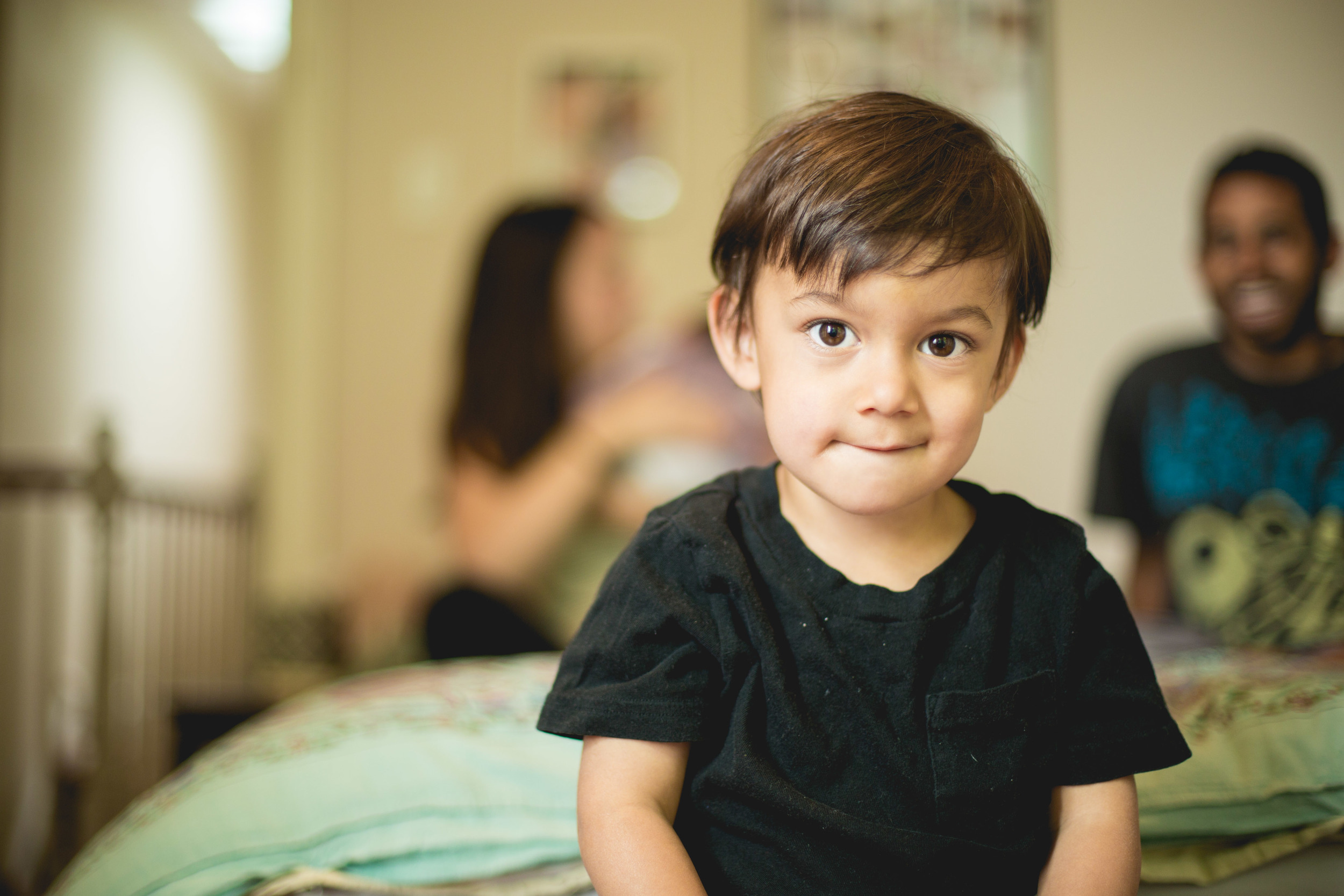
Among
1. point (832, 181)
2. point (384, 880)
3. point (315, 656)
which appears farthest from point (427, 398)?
point (832, 181)

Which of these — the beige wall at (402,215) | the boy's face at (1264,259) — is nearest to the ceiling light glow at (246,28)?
the beige wall at (402,215)

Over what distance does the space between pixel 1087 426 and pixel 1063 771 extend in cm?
166

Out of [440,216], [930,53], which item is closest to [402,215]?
[440,216]

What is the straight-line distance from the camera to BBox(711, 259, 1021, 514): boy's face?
519 mm

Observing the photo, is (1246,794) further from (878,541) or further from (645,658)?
(645,658)

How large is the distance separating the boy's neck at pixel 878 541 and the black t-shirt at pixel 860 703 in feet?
0.05

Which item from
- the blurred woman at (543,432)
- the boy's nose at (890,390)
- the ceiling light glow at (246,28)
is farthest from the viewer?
the ceiling light glow at (246,28)

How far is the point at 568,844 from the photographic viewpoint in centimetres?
71

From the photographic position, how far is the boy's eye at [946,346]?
21.2 inches

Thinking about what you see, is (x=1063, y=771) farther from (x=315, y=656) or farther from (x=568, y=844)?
(x=315, y=656)

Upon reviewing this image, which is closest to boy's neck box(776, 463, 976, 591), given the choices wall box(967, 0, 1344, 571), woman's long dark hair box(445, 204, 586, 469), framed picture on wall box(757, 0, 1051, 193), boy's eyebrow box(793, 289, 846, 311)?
boy's eyebrow box(793, 289, 846, 311)

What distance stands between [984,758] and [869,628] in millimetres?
98

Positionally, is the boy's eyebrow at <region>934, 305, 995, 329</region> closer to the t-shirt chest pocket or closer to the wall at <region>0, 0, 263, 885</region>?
the t-shirt chest pocket

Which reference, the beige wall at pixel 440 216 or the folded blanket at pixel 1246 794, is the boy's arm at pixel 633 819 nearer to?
the folded blanket at pixel 1246 794
